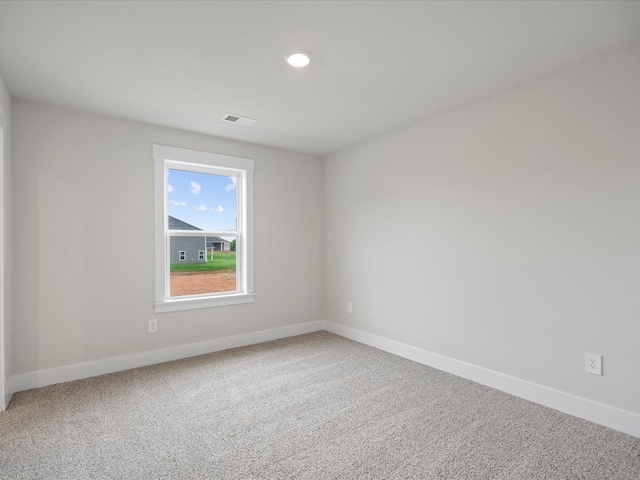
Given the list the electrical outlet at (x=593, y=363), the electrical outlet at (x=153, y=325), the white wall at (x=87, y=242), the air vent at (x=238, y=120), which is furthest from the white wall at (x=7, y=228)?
the electrical outlet at (x=593, y=363)

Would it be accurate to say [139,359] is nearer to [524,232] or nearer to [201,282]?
[201,282]

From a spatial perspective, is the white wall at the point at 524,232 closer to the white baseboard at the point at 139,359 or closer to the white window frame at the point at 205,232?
the white baseboard at the point at 139,359

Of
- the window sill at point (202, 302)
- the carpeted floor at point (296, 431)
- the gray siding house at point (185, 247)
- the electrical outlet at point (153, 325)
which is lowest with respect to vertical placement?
the carpeted floor at point (296, 431)

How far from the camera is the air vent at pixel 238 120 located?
322 centimetres

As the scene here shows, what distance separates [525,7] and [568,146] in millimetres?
1060

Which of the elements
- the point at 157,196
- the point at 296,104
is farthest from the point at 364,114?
the point at 157,196

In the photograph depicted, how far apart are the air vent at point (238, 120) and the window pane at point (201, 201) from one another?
0.82 meters

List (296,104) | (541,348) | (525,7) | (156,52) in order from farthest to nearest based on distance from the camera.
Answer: (296,104), (541,348), (156,52), (525,7)

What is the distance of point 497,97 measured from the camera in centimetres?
279

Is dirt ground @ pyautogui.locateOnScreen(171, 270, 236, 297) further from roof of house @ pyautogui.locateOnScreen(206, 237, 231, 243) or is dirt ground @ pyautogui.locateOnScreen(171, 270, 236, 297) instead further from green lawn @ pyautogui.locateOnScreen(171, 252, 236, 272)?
roof of house @ pyautogui.locateOnScreen(206, 237, 231, 243)

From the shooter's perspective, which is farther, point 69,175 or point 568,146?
point 69,175

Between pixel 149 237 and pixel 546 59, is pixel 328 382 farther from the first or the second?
pixel 546 59

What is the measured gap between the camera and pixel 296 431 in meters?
2.18

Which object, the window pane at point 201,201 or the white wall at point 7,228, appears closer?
the white wall at point 7,228
